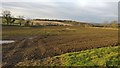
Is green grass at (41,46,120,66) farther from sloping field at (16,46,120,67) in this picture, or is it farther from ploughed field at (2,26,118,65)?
ploughed field at (2,26,118,65)

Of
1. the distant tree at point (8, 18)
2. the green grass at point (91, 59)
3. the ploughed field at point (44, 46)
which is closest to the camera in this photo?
the green grass at point (91, 59)

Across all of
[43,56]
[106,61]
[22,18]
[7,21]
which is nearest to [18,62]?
[43,56]

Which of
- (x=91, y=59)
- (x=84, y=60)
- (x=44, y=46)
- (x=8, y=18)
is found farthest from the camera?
(x=8, y=18)

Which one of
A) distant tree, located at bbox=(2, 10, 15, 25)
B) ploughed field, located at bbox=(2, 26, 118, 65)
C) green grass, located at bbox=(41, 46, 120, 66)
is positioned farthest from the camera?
distant tree, located at bbox=(2, 10, 15, 25)

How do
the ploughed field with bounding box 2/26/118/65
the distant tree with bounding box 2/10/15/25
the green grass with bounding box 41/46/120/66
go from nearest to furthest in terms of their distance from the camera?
A: the green grass with bounding box 41/46/120/66 → the ploughed field with bounding box 2/26/118/65 → the distant tree with bounding box 2/10/15/25

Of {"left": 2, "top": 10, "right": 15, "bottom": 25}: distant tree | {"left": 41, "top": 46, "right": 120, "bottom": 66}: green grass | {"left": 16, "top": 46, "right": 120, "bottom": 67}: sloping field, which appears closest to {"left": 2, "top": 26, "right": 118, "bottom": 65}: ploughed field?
{"left": 16, "top": 46, "right": 120, "bottom": 67}: sloping field

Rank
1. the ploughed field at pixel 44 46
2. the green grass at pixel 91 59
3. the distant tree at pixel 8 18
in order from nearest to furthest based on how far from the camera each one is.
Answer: the green grass at pixel 91 59
the ploughed field at pixel 44 46
the distant tree at pixel 8 18

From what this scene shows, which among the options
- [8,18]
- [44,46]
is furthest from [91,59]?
[8,18]

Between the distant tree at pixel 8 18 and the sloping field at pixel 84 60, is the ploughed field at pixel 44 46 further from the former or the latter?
the distant tree at pixel 8 18

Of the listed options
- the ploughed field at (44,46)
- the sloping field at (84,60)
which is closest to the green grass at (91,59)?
the sloping field at (84,60)

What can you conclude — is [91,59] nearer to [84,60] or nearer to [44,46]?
[84,60]

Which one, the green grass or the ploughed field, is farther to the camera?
the ploughed field
